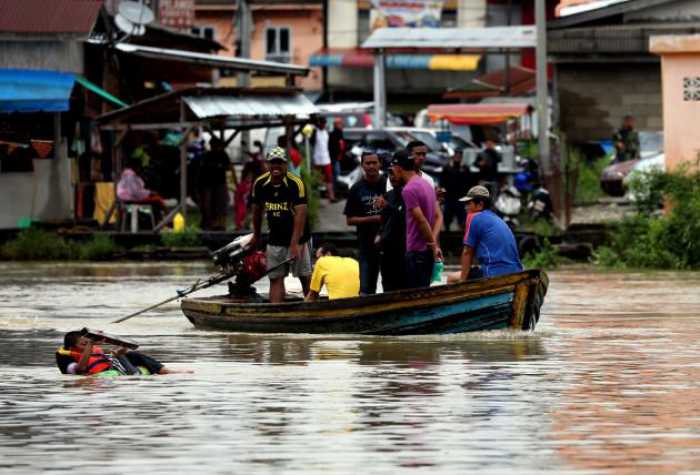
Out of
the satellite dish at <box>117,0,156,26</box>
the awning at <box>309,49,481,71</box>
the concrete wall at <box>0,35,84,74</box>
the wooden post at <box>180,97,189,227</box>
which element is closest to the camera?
the wooden post at <box>180,97,189,227</box>

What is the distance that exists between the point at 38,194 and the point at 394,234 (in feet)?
56.1

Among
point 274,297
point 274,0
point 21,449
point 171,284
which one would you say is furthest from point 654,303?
point 274,0

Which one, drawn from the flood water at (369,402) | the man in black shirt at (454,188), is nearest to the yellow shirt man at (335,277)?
the flood water at (369,402)

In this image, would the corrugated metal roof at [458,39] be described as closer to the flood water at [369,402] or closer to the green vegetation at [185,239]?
the green vegetation at [185,239]

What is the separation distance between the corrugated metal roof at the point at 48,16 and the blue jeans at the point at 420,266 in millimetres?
16789

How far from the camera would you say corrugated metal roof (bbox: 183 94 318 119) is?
34125mm

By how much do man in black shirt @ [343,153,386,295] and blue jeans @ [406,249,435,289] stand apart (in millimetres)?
827

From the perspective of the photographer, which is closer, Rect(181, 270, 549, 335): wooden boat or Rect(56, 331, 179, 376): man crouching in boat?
Rect(56, 331, 179, 376): man crouching in boat

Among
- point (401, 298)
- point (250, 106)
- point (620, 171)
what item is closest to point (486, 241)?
point (401, 298)

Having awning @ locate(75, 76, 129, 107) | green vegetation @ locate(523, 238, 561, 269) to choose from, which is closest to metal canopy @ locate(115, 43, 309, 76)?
awning @ locate(75, 76, 129, 107)

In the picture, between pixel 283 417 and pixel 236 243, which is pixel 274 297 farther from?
pixel 283 417

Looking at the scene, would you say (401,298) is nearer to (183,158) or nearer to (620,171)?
(183,158)

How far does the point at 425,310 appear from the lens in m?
18.7

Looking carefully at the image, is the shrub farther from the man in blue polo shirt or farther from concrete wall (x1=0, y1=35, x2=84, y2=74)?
the man in blue polo shirt
